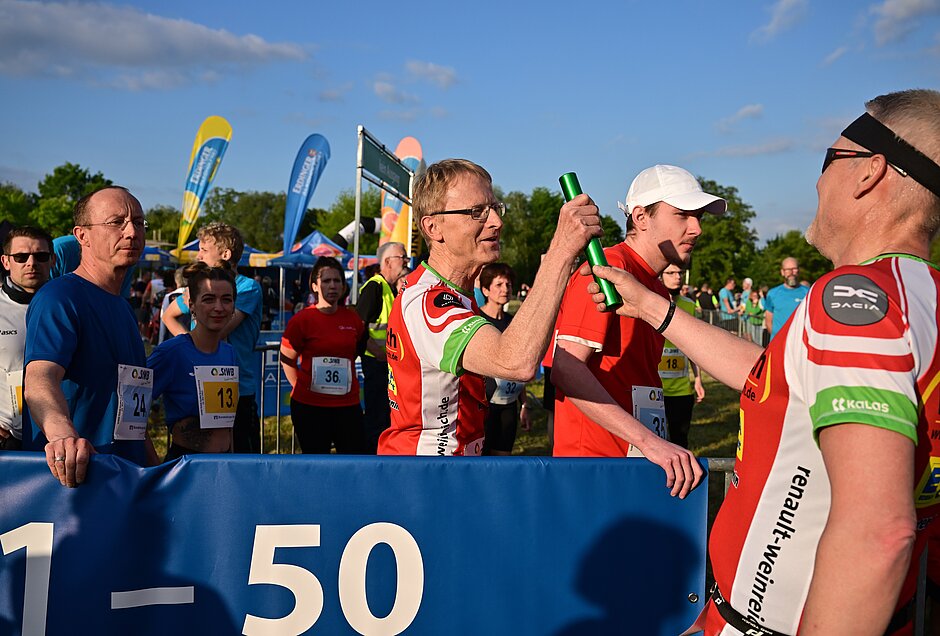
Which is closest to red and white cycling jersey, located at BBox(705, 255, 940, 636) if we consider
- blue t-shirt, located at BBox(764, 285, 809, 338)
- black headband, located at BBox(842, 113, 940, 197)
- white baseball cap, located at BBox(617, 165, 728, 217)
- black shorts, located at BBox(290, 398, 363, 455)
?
black headband, located at BBox(842, 113, 940, 197)

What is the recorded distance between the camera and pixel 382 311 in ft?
24.5

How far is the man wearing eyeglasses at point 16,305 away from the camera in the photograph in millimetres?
4195

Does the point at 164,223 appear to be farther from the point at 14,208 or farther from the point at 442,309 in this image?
the point at 442,309

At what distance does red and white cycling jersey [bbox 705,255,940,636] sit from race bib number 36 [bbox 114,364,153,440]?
2457 mm

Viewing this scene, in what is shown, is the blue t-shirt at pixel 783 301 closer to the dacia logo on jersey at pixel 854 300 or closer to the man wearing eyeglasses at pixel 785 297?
the man wearing eyeglasses at pixel 785 297

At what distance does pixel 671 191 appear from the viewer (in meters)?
2.92

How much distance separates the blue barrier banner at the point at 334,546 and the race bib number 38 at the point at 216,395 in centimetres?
190

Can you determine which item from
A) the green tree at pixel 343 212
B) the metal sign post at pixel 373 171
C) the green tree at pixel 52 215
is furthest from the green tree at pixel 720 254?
the metal sign post at pixel 373 171

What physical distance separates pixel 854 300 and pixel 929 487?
0.40 meters

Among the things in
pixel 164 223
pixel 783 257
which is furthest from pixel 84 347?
pixel 164 223

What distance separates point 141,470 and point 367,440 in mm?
4348

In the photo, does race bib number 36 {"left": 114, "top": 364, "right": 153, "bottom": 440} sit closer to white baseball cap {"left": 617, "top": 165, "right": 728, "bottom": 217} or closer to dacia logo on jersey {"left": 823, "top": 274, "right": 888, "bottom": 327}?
white baseball cap {"left": 617, "top": 165, "right": 728, "bottom": 217}

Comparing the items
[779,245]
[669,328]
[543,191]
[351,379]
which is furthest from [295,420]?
[543,191]

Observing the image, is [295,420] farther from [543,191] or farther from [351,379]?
[543,191]
